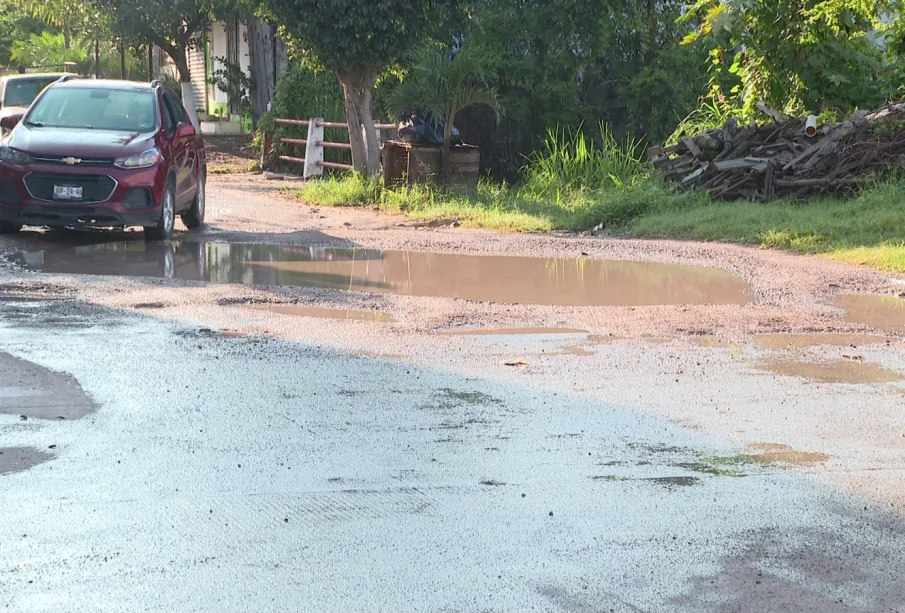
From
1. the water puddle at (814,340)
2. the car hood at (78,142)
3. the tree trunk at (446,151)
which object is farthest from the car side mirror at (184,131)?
the water puddle at (814,340)

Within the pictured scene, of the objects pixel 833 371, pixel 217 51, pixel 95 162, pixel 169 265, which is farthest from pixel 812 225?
pixel 217 51

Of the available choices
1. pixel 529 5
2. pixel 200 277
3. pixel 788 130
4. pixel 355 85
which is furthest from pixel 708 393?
pixel 529 5

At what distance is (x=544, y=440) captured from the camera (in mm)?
5797

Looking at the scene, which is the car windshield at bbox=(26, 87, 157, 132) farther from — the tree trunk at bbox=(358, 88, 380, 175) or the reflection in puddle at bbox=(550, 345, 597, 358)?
the reflection in puddle at bbox=(550, 345, 597, 358)

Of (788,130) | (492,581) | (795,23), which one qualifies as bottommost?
(492,581)

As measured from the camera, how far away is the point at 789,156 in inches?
636

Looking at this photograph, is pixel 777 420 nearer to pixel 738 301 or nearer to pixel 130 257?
pixel 738 301

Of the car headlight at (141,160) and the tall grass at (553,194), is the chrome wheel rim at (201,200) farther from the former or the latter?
the tall grass at (553,194)

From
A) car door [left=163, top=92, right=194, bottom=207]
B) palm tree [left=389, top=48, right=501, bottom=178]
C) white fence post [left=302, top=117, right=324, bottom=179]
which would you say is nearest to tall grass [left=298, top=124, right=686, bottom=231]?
palm tree [left=389, top=48, right=501, bottom=178]

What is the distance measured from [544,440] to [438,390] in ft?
3.75

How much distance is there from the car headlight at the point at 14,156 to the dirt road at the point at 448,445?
2.19 m

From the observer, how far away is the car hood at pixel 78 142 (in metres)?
12.4

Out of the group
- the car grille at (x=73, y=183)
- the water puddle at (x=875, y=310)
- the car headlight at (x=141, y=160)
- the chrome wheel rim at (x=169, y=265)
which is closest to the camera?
A: the water puddle at (x=875, y=310)

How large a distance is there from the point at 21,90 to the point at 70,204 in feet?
35.1
